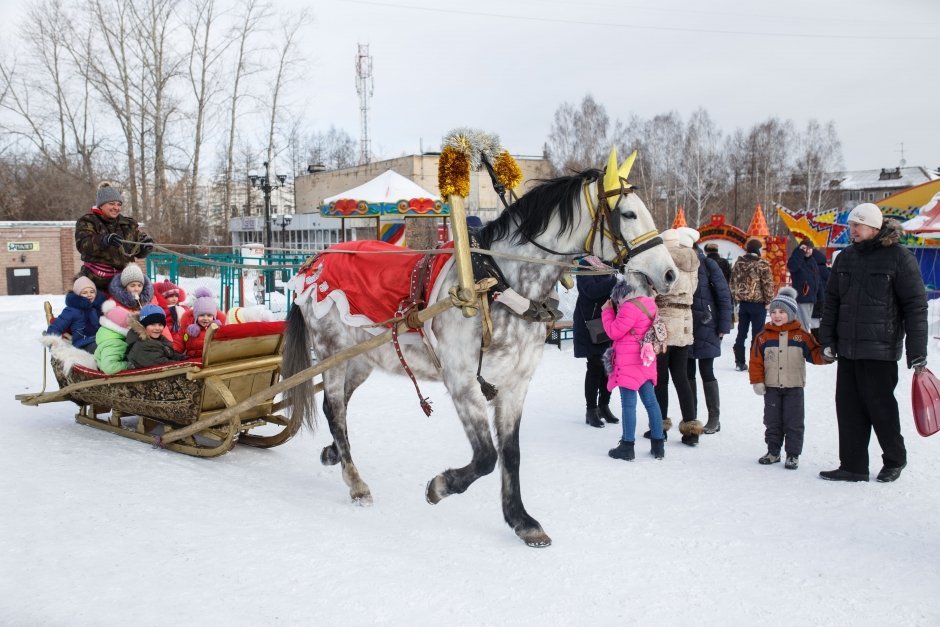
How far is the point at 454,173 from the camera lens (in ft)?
13.1

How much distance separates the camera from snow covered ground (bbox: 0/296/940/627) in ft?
10.6

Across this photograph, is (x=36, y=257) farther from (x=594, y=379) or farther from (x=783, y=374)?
(x=783, y=374)

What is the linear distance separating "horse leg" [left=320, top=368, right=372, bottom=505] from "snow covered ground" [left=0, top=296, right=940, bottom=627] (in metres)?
0.11

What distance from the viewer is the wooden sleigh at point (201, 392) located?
5254 millimetres

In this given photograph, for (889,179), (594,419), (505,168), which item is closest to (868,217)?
(505,168)

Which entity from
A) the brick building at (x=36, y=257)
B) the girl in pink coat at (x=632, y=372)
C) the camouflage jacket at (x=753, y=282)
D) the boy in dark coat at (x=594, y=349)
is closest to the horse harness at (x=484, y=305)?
the girl in pink coat at (x=632, y=372)

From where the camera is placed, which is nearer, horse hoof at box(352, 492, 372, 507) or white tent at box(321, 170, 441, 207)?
horse hoof at box(352, 492, 372, 507)

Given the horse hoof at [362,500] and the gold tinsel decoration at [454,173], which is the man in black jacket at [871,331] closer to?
the gold tinsel decoration at [454,173]

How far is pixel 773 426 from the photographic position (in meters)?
5.63

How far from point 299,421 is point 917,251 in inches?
608

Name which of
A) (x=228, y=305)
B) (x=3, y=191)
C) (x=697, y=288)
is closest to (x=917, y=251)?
(x=697, y=288)

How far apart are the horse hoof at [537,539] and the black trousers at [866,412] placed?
2.53 m

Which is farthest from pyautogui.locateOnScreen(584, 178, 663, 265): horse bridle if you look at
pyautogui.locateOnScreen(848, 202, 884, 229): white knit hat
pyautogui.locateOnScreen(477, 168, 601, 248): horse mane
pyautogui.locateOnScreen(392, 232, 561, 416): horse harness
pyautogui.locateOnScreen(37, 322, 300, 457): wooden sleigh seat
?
pyautogui.locateOnScreen(37, 322, 300, 457): wooden sleigh seat

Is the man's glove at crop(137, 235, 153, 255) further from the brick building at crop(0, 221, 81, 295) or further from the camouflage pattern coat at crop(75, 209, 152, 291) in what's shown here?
the brick building at crop(0, 221, 81, 295)
